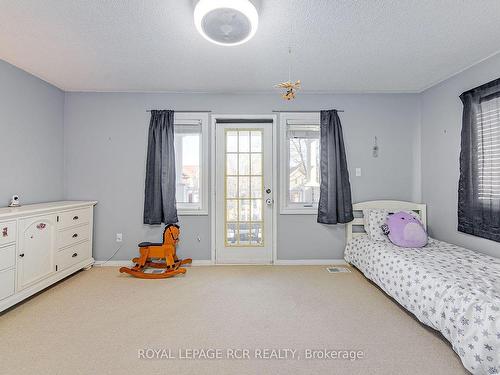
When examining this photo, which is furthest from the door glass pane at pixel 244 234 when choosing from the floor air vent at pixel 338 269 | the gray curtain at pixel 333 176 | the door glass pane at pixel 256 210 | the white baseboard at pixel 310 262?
the floor air vent at pixel 338 269

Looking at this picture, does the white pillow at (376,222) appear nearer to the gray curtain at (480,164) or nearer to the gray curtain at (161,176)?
the gray curtain at (480,164)

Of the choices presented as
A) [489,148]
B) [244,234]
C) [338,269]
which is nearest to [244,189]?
[244,234]

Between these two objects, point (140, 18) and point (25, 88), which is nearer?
point (140, 18)

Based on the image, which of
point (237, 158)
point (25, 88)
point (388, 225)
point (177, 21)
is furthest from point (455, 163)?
point (25, 88)

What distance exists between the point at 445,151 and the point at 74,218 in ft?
15.2

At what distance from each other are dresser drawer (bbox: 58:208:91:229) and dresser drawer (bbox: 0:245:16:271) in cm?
54

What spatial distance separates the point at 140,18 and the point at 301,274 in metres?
3.09

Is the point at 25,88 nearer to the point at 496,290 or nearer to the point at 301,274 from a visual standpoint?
the point at 301,274

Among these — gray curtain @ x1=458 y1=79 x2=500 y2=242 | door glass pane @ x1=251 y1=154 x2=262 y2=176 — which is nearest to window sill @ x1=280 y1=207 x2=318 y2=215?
door glass pane @ x1=251 y1=154 x2=262 y2=176

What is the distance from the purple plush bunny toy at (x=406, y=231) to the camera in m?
2.75

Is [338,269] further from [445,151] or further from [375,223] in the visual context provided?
[445,151]

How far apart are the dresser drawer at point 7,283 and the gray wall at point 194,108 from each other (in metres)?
1.18

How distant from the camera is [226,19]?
67.7 inches

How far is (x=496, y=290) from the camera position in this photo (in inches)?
65.4
